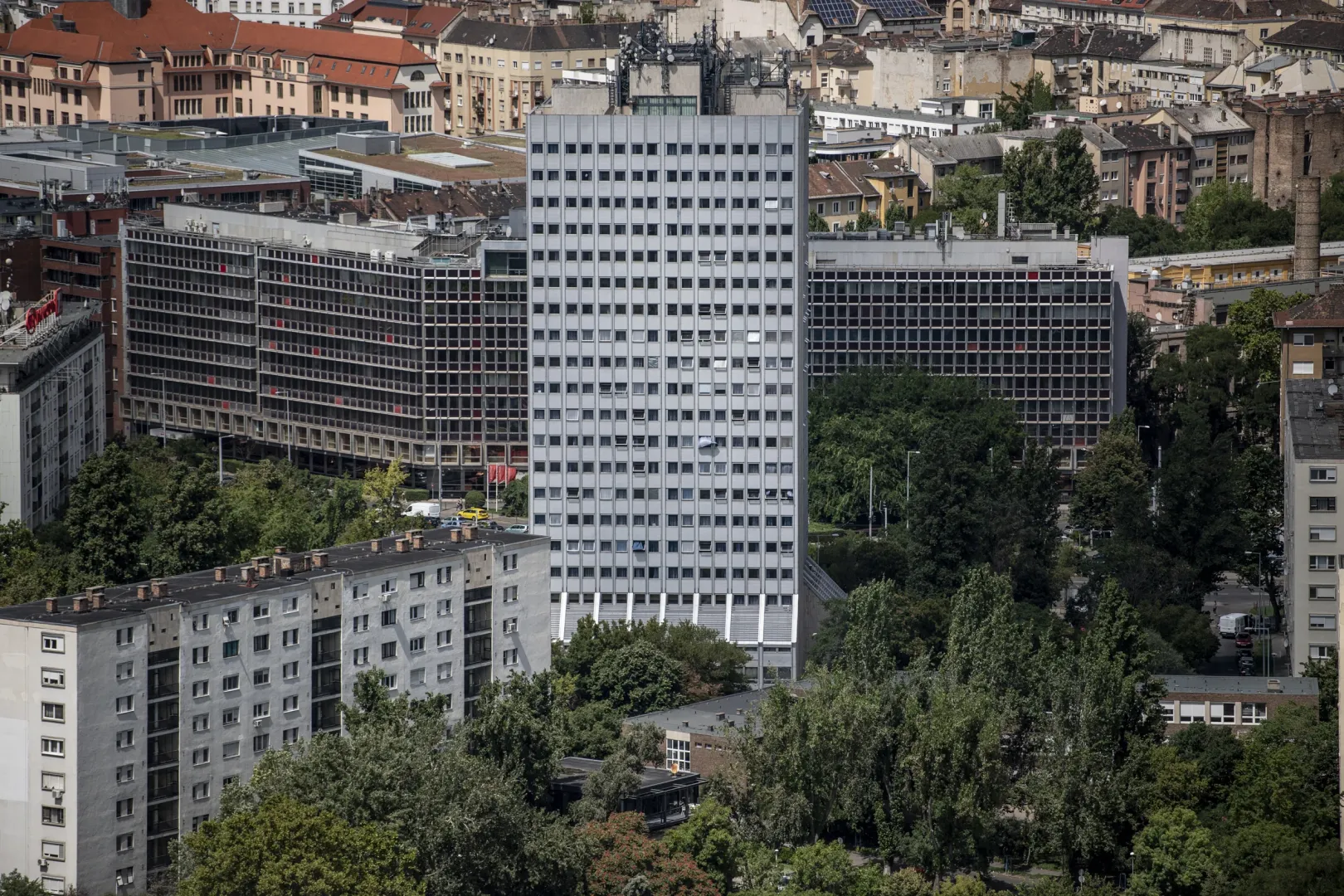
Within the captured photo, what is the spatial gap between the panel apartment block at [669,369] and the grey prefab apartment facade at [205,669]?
2300 centimetres

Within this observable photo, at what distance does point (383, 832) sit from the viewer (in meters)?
136

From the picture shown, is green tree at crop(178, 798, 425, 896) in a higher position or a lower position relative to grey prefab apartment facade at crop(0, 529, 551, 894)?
lower

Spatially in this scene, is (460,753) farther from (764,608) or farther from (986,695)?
(764,608)

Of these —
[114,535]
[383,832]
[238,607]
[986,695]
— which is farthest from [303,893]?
[114,535]

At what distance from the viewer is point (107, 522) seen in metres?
179

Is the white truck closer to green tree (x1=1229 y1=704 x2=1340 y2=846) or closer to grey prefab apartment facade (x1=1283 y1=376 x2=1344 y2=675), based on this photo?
grey prefab apartment facade (x1=1283 y1=376 x2=1344 y2=675)

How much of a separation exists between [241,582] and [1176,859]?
131 ft

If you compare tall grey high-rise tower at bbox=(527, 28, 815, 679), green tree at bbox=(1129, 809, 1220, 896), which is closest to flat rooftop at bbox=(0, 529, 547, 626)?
tall grey high-rise tower at bbox=(527, 28, 815, 679)

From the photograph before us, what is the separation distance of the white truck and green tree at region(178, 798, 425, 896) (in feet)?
232

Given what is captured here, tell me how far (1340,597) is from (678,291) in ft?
165

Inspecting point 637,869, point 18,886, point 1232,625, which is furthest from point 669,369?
point 18,886

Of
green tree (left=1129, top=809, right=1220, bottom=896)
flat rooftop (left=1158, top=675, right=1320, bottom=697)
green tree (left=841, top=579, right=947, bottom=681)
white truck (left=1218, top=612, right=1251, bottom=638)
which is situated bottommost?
green tree (left=1129, top=809, right=1220, bottom=896)

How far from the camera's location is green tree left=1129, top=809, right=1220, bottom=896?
145 meters

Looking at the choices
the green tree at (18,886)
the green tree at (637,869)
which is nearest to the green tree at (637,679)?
the green tree at (637,869)
